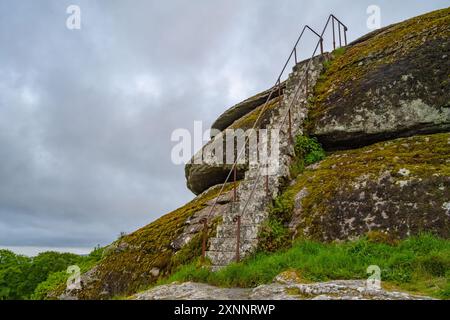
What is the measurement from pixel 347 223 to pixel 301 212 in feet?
4.37

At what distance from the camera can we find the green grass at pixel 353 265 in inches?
275

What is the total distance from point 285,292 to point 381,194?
420cm

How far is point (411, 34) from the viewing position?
46.5 feet

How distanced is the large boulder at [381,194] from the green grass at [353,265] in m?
0.49

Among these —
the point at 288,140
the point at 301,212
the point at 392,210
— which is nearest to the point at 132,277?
the point at 301,212

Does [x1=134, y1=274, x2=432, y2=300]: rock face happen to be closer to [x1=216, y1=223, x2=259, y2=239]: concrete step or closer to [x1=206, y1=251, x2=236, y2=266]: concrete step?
[x1=206, y1=251, x2=236, y2=266]: concrete step

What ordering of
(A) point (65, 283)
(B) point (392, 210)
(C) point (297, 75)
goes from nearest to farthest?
(B) point (392, 210) < (A) point (65, 283) < (C) point (297, 75)

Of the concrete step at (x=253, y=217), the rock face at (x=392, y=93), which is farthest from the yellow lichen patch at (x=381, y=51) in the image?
the concrete step at (x=253, y=217)

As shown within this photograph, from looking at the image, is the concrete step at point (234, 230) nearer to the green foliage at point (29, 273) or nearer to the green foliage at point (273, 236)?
the green foliage at point (273, 236)

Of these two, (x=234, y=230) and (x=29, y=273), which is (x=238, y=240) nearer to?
(x=234, y=230)

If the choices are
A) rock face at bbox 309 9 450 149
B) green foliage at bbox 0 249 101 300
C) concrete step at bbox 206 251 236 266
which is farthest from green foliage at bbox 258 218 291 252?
green foliage at bbox 0 249 101 300

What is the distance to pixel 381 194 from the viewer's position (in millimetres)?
9594

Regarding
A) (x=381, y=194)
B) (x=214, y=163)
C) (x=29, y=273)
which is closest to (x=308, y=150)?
(x=381, y=194)
